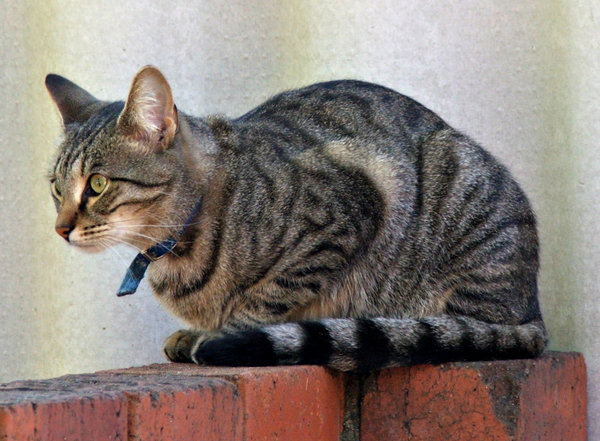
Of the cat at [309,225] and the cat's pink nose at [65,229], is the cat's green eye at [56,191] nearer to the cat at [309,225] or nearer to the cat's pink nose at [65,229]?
the cat at [309,225]

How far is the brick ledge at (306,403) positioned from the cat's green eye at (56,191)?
1.95 feet

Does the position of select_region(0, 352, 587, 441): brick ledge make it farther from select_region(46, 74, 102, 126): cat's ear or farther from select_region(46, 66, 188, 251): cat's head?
select_region(46, 74, 102, 126): cat's ear

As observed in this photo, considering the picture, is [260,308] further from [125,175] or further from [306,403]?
[125,175]

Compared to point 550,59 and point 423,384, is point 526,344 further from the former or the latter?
point 550,59

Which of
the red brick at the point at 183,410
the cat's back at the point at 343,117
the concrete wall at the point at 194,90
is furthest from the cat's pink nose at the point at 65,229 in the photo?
the concrete wall at the point at 194,90

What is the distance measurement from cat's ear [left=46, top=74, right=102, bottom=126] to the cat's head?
179mm

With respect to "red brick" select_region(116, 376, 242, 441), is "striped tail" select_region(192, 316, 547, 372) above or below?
above

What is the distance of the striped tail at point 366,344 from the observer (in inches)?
98.0

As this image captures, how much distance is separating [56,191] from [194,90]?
95cm

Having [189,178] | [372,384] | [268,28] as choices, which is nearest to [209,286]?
[189,178]

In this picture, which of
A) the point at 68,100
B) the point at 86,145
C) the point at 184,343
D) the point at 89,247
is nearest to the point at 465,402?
the point at 184,343

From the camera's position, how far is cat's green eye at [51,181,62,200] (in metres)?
2.71

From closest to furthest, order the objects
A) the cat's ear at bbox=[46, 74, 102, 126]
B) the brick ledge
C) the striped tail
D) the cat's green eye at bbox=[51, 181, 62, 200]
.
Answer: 1. the brick ledge
2. the striped tail
3. the cat's green eye at bbox=[51, 181, 62, 200]
4. the cat's ear at bbox=[46, 74, 102, 126]

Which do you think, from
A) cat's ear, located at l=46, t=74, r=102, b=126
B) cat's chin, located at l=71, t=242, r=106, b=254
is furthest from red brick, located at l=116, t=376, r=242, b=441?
cat's ear, located at l=46, t=74, r=102, b=126
